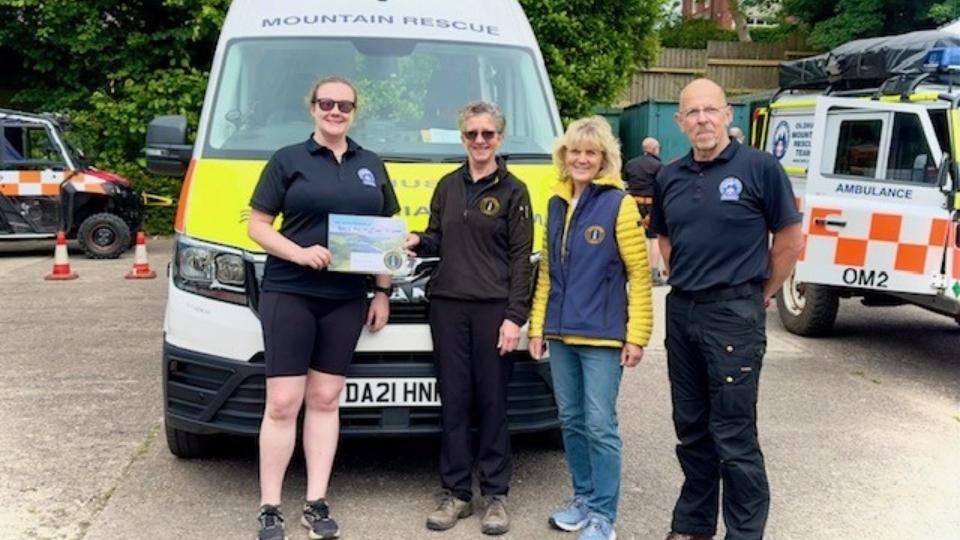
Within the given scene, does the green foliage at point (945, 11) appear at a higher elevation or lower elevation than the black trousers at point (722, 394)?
higher

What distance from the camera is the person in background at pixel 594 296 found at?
3.67m

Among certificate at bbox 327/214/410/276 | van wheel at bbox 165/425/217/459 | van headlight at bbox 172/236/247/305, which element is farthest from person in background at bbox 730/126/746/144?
van wheel at bbox 165/425/217/459

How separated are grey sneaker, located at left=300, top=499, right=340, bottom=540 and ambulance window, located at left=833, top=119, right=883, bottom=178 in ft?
17.0

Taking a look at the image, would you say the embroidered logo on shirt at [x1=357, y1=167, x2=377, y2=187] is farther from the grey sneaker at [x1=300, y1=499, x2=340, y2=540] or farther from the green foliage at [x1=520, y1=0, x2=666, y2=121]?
the green foliage at [x1=520, y1=0, x2=666, y2=121]

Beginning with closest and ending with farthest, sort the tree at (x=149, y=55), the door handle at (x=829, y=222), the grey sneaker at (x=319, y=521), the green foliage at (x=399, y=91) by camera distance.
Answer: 1. the grey sneaker at (x=319, y=521)
2. the green foliage at (x=399, y=91)
3. the door handle at (x=829, y=222)
4. the tree at (x=149, y=55)

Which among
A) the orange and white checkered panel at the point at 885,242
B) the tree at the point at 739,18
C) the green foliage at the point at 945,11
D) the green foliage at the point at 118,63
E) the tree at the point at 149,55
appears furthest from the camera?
the tree at the point at 739,18

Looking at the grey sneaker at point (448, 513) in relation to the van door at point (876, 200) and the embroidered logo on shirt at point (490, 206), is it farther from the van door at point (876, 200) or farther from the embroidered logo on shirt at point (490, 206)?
the van door at point (876, 200)

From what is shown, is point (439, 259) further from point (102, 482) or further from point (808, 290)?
point (808, 290)

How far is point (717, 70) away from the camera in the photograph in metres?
22.8

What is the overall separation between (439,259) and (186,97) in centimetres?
1196

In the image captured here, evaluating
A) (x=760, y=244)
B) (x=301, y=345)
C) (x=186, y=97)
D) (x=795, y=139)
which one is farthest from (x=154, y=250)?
(x=760, y=244)

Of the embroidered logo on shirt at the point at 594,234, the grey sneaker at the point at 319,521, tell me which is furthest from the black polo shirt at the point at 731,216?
the grey sneaker at the point at 319,521

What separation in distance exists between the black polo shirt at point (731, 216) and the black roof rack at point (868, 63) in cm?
458

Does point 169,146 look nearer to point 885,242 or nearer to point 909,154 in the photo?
point 885,242
